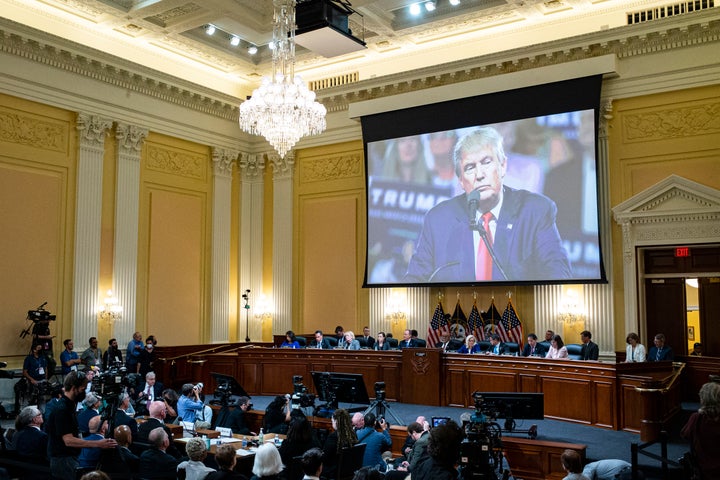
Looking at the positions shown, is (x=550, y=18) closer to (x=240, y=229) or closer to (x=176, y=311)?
(x=240, y=229)

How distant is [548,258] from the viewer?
13984 millimetres

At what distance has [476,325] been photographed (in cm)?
1481

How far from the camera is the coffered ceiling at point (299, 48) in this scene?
1421cm

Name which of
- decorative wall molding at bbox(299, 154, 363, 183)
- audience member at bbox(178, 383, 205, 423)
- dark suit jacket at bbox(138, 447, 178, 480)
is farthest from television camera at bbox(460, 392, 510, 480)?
decorative wall molding at bbox(299, 154, 363, 183)

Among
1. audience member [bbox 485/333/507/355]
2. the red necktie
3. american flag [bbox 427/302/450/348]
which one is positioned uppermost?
the red necktie

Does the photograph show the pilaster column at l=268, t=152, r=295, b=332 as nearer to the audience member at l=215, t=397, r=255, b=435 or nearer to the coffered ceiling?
the coffered ceiling

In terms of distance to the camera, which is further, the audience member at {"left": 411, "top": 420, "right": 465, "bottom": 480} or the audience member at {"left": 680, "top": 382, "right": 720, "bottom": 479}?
the audience member at {"left": 680, "top": 382, "right": 720, "bottom": 479}

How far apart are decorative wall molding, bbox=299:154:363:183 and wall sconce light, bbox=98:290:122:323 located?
5783 millimetres

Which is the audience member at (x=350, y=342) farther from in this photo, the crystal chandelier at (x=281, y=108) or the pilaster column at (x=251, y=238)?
the pilaster column at (x=251, y=238)

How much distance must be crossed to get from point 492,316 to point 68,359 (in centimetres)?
853

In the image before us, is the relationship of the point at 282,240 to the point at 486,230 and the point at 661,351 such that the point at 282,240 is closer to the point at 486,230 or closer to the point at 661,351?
the point at 486,230

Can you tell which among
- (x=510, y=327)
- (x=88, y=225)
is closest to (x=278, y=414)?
(x=510, y=327)

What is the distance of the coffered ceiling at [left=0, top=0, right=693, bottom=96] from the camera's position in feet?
46.6

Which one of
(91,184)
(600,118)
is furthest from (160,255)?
(600,118)
